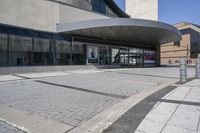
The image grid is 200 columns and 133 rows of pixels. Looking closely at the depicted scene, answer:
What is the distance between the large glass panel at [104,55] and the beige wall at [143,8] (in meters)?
30.6

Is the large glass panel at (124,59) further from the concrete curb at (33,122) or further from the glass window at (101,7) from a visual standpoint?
the concrete curb at (33,122)

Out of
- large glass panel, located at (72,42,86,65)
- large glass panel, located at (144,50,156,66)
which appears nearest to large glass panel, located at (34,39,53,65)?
large glass panel, located at (72,42,86,65)

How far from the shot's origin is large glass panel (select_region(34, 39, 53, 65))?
20656 mm

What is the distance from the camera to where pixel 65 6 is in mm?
23422

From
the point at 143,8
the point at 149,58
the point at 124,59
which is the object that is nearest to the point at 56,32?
the point at 124,59

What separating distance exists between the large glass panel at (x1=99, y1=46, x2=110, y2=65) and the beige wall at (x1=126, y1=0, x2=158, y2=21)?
101ft

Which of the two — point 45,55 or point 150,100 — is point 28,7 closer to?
point 45,55

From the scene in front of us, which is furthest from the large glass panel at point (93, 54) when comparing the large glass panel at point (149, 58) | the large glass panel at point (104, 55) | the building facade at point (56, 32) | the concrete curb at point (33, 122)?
the concrete curb at point (33, 122)

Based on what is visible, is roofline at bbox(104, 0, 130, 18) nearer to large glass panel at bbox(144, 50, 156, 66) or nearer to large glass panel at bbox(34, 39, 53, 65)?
large glass panel at bbox(144, 50, 156, 66)

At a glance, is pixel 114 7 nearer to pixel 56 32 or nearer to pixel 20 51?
pixel 56 32

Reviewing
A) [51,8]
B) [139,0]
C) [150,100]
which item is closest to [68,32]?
[51,8]

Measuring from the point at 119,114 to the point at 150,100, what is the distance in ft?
6.51

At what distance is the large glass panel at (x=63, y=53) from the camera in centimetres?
2245

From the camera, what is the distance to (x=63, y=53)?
75.8 feet
